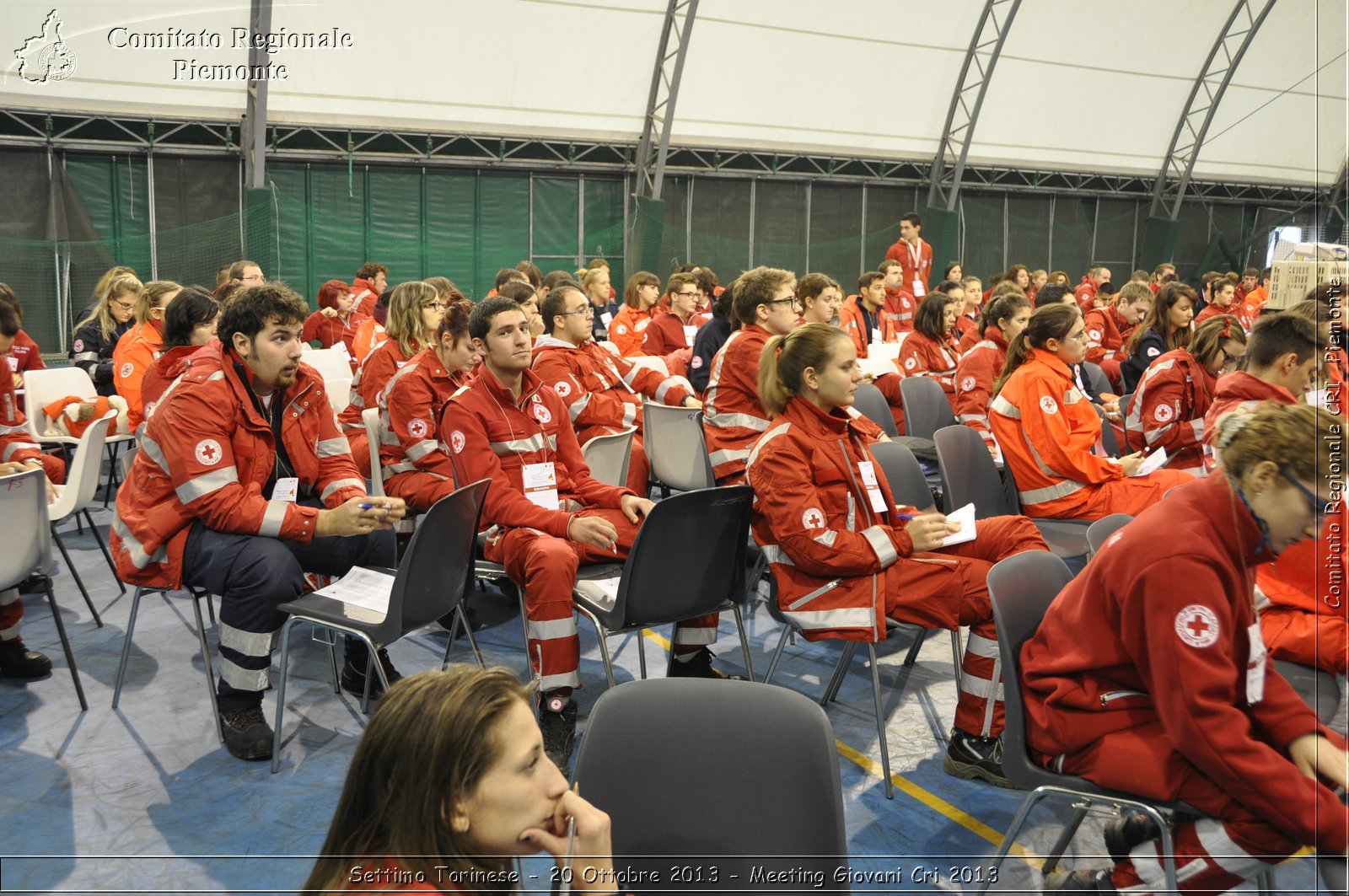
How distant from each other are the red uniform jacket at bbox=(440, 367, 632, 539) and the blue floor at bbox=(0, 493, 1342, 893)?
2.46ft

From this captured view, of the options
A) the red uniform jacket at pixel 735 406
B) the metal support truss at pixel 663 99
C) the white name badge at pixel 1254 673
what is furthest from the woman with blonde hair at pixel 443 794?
the metal support truss at pixel 663 99

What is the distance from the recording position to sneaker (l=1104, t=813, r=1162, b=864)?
8.13 feet

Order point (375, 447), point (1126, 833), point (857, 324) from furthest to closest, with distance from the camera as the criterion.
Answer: point (857, 324) → point (375, 447) → point (1126, 833)

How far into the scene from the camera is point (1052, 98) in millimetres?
16438

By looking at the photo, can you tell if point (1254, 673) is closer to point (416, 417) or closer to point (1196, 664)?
point (1196, 664)

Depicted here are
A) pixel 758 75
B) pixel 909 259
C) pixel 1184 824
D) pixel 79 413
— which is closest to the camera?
pixel 1184 824

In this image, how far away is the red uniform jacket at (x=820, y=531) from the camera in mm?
3086

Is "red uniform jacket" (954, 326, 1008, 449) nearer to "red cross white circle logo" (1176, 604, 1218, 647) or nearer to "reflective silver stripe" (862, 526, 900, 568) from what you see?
"reflective silver stripe" (862, 526, 900, 568)

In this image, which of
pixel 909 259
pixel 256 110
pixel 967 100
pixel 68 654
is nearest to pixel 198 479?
pixel 68 654

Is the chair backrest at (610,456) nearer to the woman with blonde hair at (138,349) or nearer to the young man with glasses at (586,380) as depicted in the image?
the young man with glasses at (586,380)

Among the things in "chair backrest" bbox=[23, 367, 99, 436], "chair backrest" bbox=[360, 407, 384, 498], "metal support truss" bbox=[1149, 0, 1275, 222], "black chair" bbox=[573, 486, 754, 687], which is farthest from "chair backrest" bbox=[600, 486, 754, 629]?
"metal support truss" bbox=[1149, 0, 1275, 222]

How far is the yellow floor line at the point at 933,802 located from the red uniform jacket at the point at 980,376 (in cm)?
269

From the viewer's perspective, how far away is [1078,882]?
2.59 meters

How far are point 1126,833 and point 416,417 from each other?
10.5 feet
